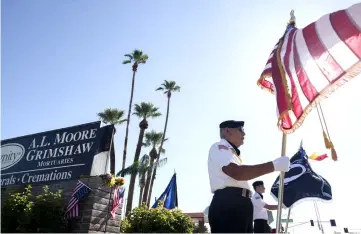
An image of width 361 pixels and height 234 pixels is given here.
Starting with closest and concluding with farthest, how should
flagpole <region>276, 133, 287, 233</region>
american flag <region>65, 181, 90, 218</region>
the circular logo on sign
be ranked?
1. flagpole <region>276, 133, 287, 233</region>
2. american flag <region>65, 181, 90, 218</region>
3. the circular logo on sign

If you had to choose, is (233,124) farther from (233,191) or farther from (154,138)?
(154,138)

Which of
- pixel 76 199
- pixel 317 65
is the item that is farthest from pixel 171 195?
pixel 317 65

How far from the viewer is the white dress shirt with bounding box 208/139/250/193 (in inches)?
116

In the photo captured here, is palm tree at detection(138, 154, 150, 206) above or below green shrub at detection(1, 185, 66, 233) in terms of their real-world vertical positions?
above

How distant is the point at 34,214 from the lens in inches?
296

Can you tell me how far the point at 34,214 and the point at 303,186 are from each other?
7622 mm

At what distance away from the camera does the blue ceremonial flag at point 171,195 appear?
15258mm

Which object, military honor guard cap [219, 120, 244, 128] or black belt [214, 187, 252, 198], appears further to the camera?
military honor guard cap [219, 120, 244, 128]

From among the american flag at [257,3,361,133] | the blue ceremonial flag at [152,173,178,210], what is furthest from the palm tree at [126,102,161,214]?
the american flag at [257,3,361,133]

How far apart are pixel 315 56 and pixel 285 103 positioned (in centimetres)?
94

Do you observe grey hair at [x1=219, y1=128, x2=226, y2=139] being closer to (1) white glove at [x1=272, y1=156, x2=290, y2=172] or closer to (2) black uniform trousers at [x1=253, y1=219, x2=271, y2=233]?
(1) white glove at [x1=272, y1=156, x2=290, y2=172]

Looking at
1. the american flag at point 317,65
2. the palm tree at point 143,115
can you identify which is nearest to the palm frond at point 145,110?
the palm tree at point 143,115

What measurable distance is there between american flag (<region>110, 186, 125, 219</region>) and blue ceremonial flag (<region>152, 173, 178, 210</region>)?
6.54 m

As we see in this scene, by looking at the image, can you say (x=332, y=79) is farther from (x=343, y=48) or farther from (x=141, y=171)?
(x=141, y=171)
